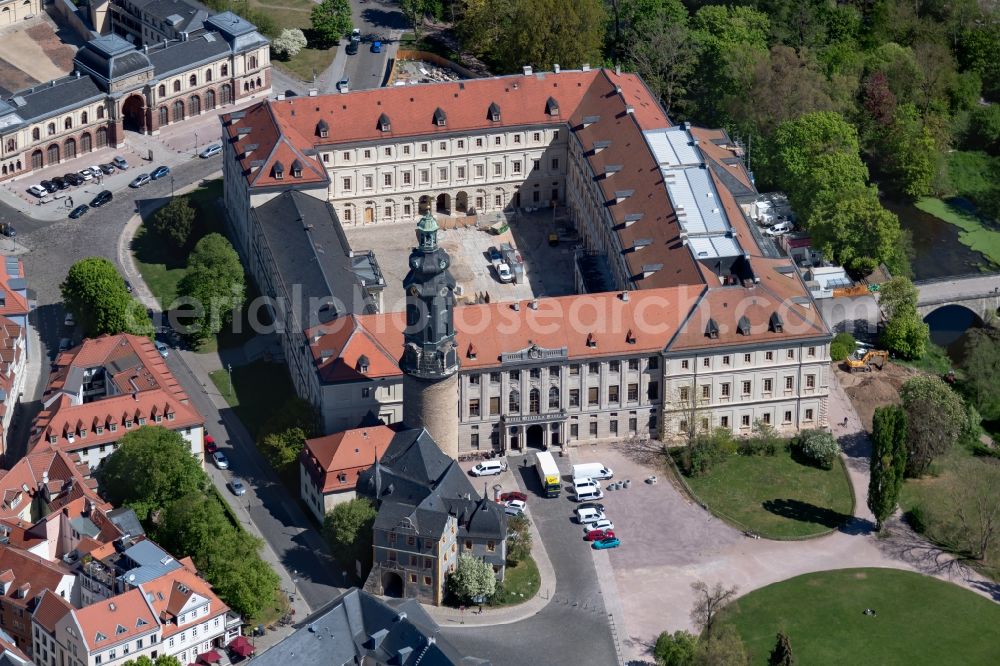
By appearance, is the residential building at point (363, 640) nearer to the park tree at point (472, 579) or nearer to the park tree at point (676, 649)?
the park tree at point (472, 579)

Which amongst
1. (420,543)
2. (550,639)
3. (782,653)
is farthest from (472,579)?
(782,653)

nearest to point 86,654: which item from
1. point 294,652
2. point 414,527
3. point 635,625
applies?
point 294,652

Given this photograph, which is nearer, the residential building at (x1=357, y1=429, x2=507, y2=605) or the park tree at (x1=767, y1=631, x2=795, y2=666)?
the park tree at (x1=767, y1=631, x2=795, y2=666)

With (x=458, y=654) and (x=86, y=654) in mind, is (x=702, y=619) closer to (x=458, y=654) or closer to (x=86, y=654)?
(x=458, y=654)

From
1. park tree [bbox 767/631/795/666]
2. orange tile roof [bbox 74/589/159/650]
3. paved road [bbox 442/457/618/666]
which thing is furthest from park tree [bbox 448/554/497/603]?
orange tile roof [bbox 74/589/159/650]

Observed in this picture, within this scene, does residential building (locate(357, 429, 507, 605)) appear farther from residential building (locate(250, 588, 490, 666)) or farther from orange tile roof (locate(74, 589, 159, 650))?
orange tile roof (locate(74, 589, 159, 650))

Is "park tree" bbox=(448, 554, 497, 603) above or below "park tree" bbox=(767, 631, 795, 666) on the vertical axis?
above

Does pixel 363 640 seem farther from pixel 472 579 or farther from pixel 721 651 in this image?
pixel 721 651
